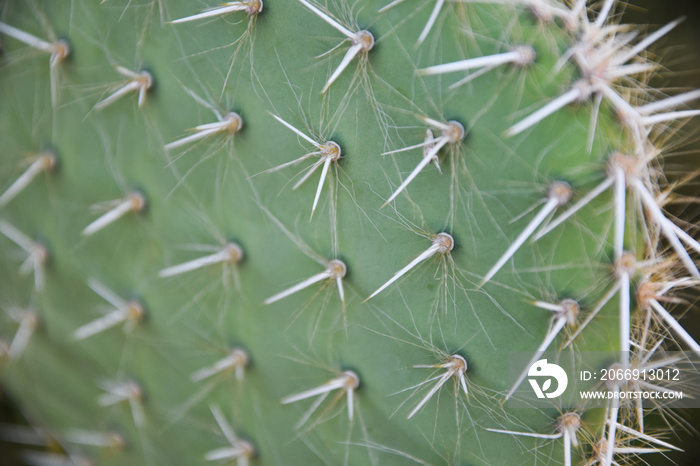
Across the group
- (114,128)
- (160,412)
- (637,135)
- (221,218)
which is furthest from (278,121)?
(160,412)

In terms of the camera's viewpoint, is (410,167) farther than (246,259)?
No

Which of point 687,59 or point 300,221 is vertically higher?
point 687,59

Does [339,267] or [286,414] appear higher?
[339,267]

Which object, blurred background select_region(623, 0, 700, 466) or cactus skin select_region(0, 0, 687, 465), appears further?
blurred background select_region(623, 0, 700, 466)

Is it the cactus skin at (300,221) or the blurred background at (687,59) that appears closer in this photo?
the cactus skin at (300,221)

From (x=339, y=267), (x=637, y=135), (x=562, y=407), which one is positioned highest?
(x=637, y=135)

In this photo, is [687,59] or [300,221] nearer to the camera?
[300,221]

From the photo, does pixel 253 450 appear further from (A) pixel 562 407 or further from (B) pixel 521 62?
(B) pixel 521 62

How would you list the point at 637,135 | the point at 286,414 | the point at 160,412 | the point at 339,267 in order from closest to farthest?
the point at 637,135, the point at 339,267, the point at 286,414, the point at 160,412
